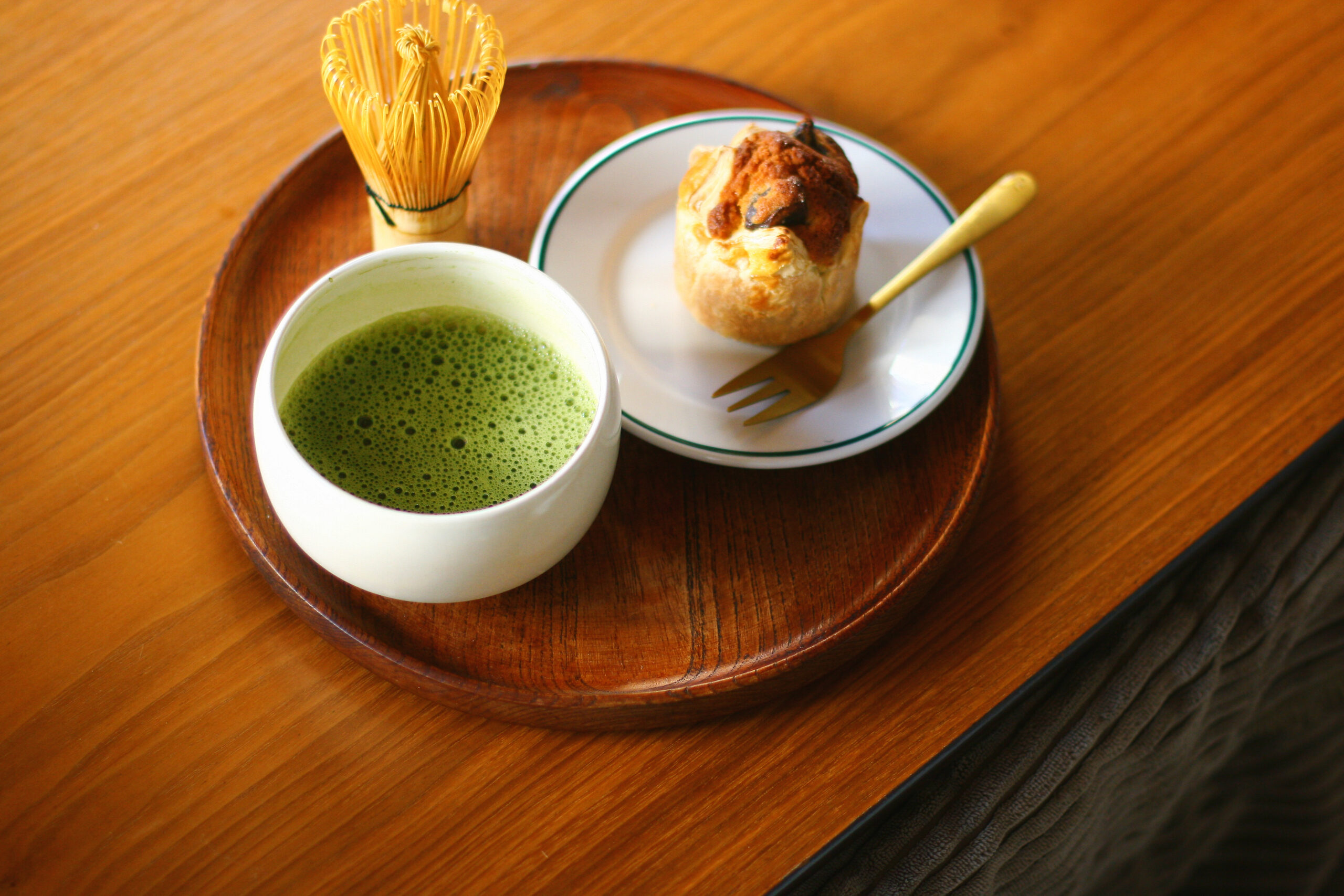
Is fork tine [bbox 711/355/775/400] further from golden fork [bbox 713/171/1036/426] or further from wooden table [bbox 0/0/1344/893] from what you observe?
wooden table [bbox 0/0/1344/893]

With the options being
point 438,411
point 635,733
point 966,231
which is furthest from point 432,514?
point 966,231

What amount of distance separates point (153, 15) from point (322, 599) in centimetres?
62

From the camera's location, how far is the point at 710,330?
787 millimetres

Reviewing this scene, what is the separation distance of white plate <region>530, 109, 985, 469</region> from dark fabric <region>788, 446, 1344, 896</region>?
235 millimetres

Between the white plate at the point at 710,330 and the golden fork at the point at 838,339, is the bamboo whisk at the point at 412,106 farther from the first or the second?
the golden fork at the point at 838,339

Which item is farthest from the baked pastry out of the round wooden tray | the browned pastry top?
the round wooden tray

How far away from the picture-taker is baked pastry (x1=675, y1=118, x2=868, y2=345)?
2.36ft

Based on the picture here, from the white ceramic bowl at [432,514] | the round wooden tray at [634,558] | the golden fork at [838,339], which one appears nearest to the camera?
the white ceramic bowl at [432,514]

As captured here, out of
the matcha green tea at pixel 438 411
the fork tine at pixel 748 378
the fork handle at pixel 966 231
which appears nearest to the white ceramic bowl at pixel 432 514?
the matcha green tea at pixel 438 411

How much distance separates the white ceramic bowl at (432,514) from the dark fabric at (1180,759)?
289mm

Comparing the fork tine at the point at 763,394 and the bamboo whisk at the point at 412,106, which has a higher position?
the bamboo whisk at the point at 412,106

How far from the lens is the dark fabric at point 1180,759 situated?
734mm

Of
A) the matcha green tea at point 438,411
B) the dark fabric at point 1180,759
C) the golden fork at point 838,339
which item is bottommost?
the dark fabric at point 1180,759

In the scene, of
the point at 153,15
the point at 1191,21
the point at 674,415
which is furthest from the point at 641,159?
the point at 1191,21
